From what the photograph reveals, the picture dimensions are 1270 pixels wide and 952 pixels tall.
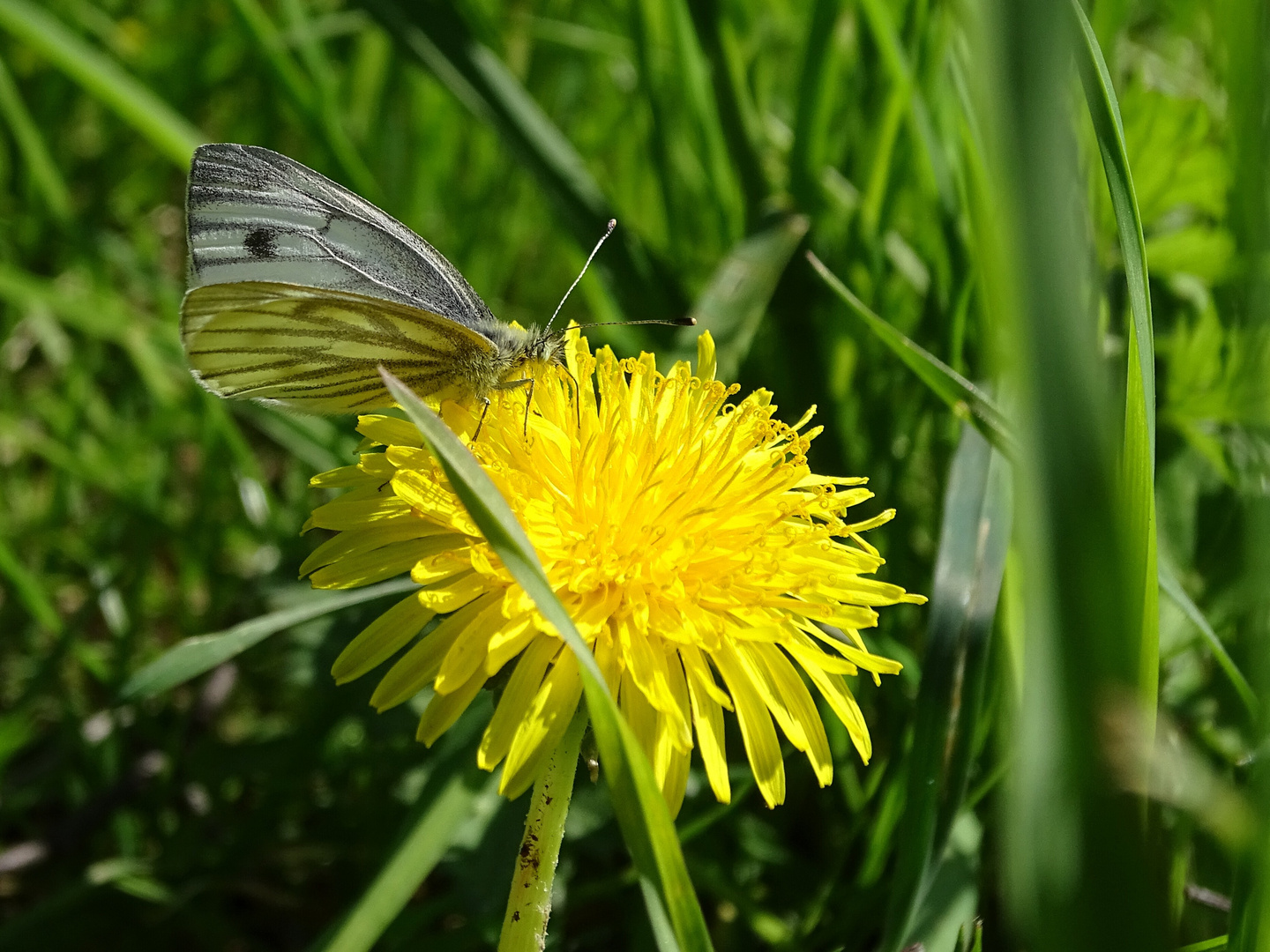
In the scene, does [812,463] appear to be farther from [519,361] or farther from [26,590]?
[26,590]

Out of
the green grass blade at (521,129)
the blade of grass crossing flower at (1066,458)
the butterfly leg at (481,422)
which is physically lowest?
the blade of grass crossing flower at (1066,458)

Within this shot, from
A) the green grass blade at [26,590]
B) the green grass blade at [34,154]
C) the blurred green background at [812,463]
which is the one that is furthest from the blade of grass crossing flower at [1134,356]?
the green grass blade at [34,154]

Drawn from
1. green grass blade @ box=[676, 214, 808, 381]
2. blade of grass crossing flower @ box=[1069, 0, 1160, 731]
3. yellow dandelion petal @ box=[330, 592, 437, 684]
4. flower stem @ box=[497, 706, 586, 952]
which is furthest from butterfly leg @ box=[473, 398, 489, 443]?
blade of grass crossing flower @ box=[1069, 0, 1160, 731]

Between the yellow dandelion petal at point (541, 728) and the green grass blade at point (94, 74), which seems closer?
the yellow dandelion petal at point (541, 728)

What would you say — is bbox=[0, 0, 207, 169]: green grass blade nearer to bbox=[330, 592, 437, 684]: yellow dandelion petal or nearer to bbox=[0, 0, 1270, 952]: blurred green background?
bbox=[0, 0, 1270, 952]: blurred green background

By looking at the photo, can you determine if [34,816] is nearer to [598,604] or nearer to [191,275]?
[191,275]

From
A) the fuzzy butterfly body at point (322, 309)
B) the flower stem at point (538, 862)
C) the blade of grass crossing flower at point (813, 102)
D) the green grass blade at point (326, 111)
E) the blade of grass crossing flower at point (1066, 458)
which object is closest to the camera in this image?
the blade of grass crossing flower at point (1066, 458)

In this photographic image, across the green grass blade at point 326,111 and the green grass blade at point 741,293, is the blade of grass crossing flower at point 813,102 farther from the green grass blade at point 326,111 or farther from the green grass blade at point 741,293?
the green grass blade at point 326,111
